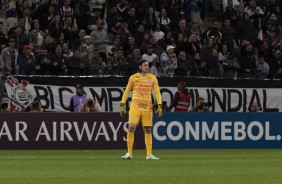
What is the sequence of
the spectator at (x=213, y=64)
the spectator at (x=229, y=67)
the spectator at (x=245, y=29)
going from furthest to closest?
the spectator at (x=245, y=29), the spectator at (x=229, y=67), the spectator at (x=213, y=64)

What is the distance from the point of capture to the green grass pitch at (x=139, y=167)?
14570 mm

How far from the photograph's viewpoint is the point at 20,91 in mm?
26359

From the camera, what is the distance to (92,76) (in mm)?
27156

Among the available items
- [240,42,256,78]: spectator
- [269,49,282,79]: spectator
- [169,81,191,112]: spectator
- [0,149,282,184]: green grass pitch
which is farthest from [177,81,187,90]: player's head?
[269,49,282,79]: spectator

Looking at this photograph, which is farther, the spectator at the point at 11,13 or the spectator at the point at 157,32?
the spectator at the point at 157,32

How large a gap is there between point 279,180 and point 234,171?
211 cm

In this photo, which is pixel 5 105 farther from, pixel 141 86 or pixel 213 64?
pixel 141 86

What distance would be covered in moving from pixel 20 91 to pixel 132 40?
12.8 ft

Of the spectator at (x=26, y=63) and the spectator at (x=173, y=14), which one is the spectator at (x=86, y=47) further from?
the spectator at (x=173, y=14)

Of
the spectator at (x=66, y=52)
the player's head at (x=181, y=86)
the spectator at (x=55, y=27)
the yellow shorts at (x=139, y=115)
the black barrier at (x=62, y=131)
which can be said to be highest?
the spectator at (x=55, y=27)

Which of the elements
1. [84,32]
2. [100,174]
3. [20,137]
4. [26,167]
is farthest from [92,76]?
[100,174]

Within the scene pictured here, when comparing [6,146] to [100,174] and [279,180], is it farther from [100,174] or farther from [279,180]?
[279,180]

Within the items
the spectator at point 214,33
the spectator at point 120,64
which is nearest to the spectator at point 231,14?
the spectator at point 214,33

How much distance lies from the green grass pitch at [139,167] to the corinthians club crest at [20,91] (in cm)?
249
